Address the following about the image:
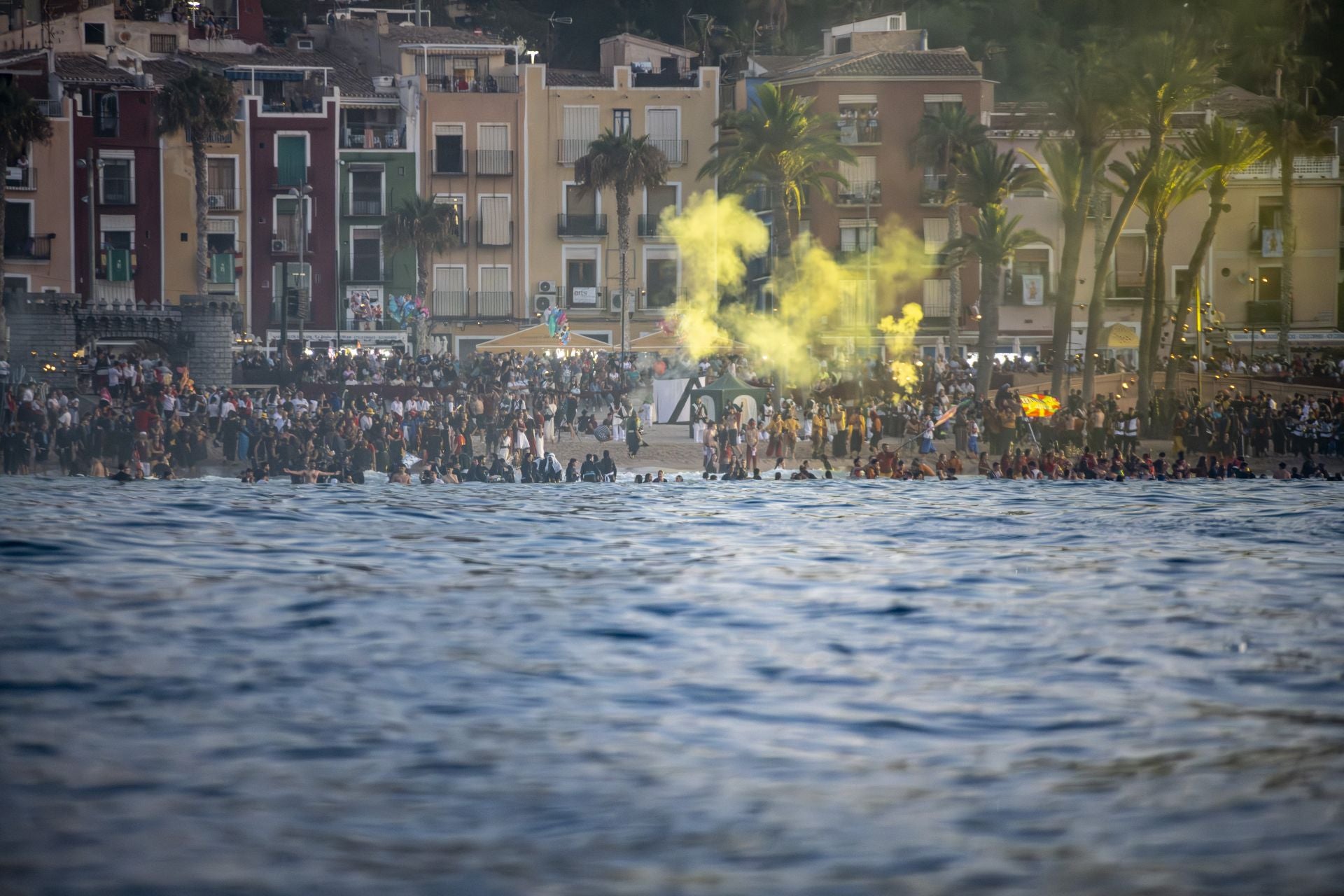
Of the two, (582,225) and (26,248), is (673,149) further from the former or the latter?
(26,248)

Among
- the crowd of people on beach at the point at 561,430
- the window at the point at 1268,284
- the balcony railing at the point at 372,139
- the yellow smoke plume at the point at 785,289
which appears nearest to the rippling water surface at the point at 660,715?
the crowd of people on beach at the point at 561,430

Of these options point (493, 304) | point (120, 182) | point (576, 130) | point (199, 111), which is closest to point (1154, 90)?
point (576, 130)

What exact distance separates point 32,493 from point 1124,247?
47107 mm

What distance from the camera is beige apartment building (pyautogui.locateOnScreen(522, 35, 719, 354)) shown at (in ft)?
224

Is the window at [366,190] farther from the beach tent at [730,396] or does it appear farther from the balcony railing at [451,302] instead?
the beach tent at [730,396]

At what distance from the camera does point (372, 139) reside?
67.1 metres

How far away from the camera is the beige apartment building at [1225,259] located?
67.2 meters

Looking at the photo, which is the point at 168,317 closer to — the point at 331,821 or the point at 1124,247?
the point at 1124,247

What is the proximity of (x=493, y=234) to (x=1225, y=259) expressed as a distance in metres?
28.4

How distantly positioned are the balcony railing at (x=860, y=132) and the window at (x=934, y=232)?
3677 millimetres

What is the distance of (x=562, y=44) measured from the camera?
85.8 meters

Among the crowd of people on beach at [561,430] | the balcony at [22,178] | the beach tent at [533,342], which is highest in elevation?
the balcony at [22,178]

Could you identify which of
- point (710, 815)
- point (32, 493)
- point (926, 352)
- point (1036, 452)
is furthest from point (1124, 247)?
point (710, 815)

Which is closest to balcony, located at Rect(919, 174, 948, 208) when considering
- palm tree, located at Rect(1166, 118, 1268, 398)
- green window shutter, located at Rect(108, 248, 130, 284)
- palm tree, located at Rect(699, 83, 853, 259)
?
palm tree, located at Rect(699, 83, 853, 259)
